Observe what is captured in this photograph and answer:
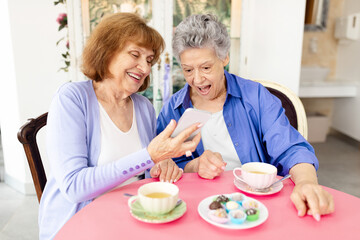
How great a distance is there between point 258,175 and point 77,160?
60 cm

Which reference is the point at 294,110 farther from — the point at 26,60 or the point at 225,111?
the point at 26,60

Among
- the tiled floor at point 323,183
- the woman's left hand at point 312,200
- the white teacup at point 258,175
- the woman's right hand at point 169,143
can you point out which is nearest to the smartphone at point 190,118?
the woman's right hand at point 169,143

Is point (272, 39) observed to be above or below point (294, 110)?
above

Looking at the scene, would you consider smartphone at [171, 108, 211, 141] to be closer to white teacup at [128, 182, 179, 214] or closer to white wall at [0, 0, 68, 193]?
white teacup at [128, 182, 179, 214]

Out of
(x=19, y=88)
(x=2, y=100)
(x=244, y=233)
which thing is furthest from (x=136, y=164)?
(x=2, y=100)

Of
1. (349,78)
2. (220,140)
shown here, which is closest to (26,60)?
(220,140)

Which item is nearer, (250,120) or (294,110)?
(250,120)

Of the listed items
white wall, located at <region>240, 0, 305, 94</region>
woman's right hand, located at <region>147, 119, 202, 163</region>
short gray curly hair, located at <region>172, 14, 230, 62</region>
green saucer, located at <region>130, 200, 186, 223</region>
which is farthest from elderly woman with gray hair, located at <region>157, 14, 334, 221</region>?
white wall, located at <region>240, 0, 305, 94</region>

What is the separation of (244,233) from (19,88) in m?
2.31

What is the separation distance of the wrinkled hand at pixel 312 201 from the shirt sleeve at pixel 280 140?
10.3 inches

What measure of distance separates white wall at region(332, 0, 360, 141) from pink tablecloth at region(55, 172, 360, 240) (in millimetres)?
3673

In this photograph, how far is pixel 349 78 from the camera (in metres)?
4.42

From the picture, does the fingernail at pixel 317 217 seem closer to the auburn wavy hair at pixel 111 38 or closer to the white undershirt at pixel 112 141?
the white undershirt at pixel 112 141

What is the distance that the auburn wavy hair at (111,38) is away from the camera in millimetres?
1240
